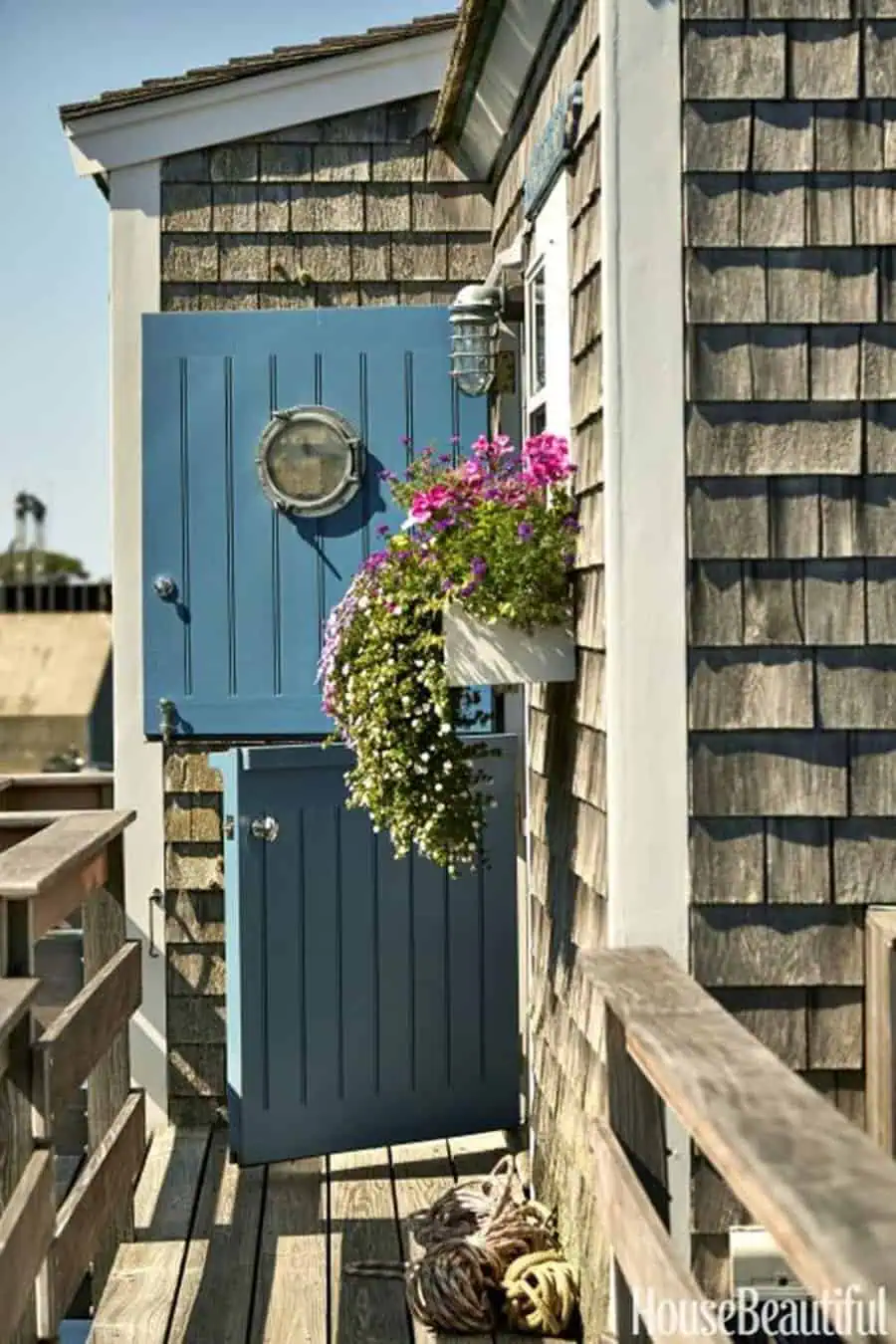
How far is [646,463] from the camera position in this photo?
10.3 feet

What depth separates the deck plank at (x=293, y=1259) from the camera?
379cm

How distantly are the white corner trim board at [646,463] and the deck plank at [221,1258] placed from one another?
1301mm

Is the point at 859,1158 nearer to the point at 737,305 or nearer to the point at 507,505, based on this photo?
the point at 737,305

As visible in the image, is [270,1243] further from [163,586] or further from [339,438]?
[339,438]

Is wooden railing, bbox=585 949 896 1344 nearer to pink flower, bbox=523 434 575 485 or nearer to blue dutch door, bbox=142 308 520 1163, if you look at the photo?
pink flower, bbox=523 434 575 485

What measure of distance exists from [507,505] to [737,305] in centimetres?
65

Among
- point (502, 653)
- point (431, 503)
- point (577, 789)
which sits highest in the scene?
point (431, 503)

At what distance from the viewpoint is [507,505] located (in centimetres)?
361

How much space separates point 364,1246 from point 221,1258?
0.32 metres

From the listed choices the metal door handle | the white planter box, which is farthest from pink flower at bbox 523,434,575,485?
the metal door handle

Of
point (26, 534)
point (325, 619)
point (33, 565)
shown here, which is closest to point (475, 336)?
point (325, 619)

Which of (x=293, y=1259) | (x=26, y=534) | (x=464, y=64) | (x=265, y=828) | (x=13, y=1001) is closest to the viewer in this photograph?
(x=13, y=1001)

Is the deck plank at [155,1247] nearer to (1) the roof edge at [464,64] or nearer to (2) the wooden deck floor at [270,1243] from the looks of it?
(2) the wooden deck floor at [270,1243]

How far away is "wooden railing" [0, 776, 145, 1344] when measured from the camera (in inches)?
117
